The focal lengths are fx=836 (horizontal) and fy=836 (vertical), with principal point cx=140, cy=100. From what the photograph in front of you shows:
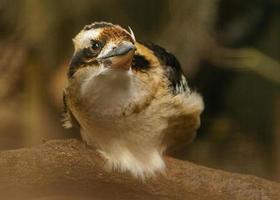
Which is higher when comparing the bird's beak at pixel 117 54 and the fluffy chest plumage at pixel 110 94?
the bird's beak at pixel 117 54

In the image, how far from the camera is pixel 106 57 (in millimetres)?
1388

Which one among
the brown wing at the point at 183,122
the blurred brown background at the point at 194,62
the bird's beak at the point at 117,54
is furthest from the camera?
the blurred brown background at the point at 194,62

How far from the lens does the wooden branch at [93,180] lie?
1.43 metres

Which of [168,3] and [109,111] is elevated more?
[168,3]

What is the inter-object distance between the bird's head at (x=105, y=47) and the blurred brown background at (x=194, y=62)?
57 centimetres

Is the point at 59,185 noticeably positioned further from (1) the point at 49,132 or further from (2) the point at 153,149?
(1) the point at 49,132

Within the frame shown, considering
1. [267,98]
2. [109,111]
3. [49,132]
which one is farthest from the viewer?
[267,98]

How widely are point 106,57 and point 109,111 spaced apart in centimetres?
18

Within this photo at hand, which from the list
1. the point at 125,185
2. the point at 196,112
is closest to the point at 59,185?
the point at 125,185

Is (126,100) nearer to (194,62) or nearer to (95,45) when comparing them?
(95,45)

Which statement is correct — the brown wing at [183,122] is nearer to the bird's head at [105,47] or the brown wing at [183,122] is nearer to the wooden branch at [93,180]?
the wooden branch at [93,180]

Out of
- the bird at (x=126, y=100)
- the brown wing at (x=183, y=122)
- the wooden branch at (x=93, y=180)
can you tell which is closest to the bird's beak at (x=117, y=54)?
the bird at (x=126, y=100)

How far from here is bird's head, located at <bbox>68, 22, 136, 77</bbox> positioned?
1.39 metres

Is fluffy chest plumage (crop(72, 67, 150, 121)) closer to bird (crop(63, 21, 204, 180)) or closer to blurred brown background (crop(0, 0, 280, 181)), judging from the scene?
bird (crop(63, 21, 204, 180))
